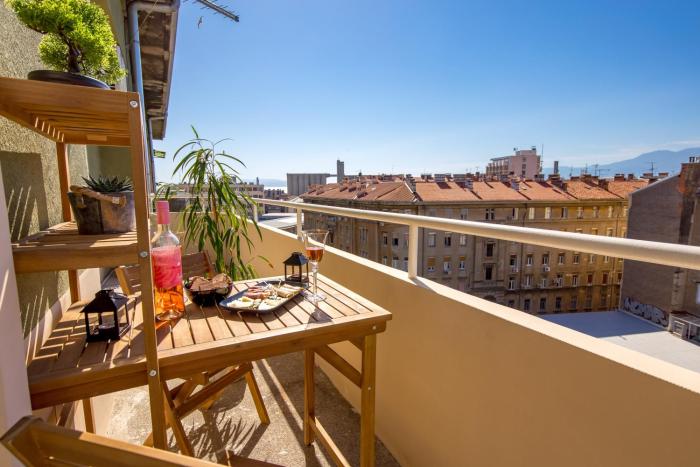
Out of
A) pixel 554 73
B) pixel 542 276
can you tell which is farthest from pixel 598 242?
pixel 554 73

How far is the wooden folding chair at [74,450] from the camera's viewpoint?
0.45m

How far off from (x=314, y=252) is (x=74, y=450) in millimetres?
844

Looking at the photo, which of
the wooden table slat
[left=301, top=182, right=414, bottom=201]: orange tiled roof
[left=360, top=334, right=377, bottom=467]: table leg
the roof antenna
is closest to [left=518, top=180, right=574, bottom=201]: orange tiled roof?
[left=301, top=182, right=414, bottom=201]: orange tiled roof

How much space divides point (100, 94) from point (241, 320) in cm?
69

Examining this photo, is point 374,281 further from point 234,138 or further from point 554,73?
point 554,73

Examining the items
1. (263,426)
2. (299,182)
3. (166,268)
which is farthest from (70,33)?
(299,182)

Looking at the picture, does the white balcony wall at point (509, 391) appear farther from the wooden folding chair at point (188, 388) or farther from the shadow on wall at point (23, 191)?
the shadow on wall at point (23, 191)

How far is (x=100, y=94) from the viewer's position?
0.65m

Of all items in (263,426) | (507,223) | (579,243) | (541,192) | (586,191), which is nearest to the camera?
(579,243)

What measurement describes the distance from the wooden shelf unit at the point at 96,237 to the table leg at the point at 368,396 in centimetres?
61

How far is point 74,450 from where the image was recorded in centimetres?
47

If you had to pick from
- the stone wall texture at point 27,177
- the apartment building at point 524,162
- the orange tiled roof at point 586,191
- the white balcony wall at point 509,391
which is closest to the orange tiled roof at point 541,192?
the orange tiled roof at point 586,191

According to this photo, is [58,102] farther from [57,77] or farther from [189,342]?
[189,342]

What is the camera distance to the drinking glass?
123 cm
